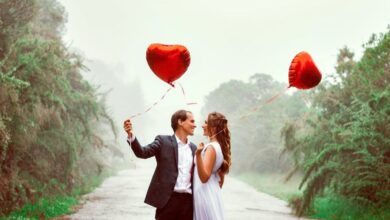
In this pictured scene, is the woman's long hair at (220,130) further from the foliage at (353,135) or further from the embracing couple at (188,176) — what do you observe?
the foliage at (353,135)

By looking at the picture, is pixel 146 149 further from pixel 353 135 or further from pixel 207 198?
pixel 353 135

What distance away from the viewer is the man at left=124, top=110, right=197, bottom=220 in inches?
182

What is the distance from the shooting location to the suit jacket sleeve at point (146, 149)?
15.0 ft

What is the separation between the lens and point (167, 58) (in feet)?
17.8

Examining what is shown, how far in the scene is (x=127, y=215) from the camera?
11.5 metres

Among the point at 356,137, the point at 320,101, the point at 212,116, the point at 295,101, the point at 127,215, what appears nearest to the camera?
the point at 212,116

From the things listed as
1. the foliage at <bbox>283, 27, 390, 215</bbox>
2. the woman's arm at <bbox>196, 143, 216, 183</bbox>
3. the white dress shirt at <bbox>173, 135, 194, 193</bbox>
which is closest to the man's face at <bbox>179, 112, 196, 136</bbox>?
the white dress shirt at <bbox>173, 135, 194, 193</bbox>

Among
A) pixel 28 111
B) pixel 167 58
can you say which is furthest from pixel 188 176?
pixel 28 111

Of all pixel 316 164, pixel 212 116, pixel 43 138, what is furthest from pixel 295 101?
pixel 212 116

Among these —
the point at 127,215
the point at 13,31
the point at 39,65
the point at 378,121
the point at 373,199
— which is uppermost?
the point at 13,31

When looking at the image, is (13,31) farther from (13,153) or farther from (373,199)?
(373,199)

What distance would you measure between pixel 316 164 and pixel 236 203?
4.31 m

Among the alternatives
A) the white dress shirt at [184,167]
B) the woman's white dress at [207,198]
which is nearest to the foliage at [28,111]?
the white dress shirt at [184,167]

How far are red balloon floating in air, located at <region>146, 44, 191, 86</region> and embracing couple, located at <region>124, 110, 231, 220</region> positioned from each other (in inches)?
36.0
